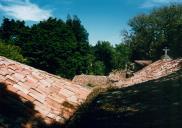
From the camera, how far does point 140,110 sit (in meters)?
7.86

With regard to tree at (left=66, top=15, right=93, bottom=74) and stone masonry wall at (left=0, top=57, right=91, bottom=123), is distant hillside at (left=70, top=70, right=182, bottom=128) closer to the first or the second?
stone masonry wall at (left=0, top=57, right=91, bottom=123)

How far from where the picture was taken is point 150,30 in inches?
3829

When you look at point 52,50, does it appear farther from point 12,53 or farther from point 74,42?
point 12,53

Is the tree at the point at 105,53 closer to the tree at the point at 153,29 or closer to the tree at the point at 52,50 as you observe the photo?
the tree at the point at 153,29

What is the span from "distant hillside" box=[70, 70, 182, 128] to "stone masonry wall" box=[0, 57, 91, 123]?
0.63 m

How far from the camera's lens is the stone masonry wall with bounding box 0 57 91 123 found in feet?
29.6

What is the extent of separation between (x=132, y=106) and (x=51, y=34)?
76.5m

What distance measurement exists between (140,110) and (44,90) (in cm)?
341

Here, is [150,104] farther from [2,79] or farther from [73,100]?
[2,79]

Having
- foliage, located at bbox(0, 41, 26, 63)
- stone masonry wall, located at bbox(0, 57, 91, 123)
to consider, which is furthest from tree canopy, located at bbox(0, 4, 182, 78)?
stone masonry wall, located at bbox(0, 57, 91, 123)

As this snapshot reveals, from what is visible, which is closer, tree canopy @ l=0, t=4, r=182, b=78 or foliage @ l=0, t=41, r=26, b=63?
foliage @ l=0, t=41, r=26, b=63

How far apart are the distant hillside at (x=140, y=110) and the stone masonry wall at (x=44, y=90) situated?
63cm

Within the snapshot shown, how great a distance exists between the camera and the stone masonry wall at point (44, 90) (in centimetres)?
902

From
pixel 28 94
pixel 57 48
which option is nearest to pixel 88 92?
pixel 28 94
